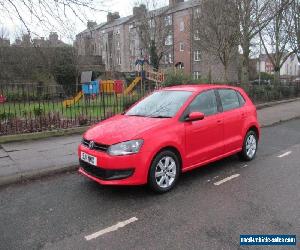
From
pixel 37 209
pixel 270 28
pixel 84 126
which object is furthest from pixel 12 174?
pixel 270 28

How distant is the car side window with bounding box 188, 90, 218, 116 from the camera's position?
5.53 meters

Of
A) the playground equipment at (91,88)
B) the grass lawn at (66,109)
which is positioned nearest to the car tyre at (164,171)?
the grass lawn at (66,109)

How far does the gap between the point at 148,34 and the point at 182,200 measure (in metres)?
38.5

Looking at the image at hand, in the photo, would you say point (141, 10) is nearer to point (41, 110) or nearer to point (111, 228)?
point (41, 110)

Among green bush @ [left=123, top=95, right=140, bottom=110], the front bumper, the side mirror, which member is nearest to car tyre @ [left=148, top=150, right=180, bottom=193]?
the front bumper

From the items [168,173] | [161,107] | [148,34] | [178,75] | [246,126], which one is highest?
[148,34]

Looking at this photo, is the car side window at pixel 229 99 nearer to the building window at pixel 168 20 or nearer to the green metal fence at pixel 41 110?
the green metal fence at pixel 41 110

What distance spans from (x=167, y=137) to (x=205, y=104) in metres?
1.27

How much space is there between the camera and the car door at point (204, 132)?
5.29 metres

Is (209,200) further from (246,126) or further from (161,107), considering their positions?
(246,126)

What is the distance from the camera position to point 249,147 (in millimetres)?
6695

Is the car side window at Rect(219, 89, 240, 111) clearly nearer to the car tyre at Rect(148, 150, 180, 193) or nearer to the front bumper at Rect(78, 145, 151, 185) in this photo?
the car tyre at Rect(148, 150, 180, 193)

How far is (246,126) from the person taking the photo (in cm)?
648

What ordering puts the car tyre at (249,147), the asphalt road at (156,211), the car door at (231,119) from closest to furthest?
the asphalt road at (156,211), the car door at (231,119), the car tyre at (249,147)
